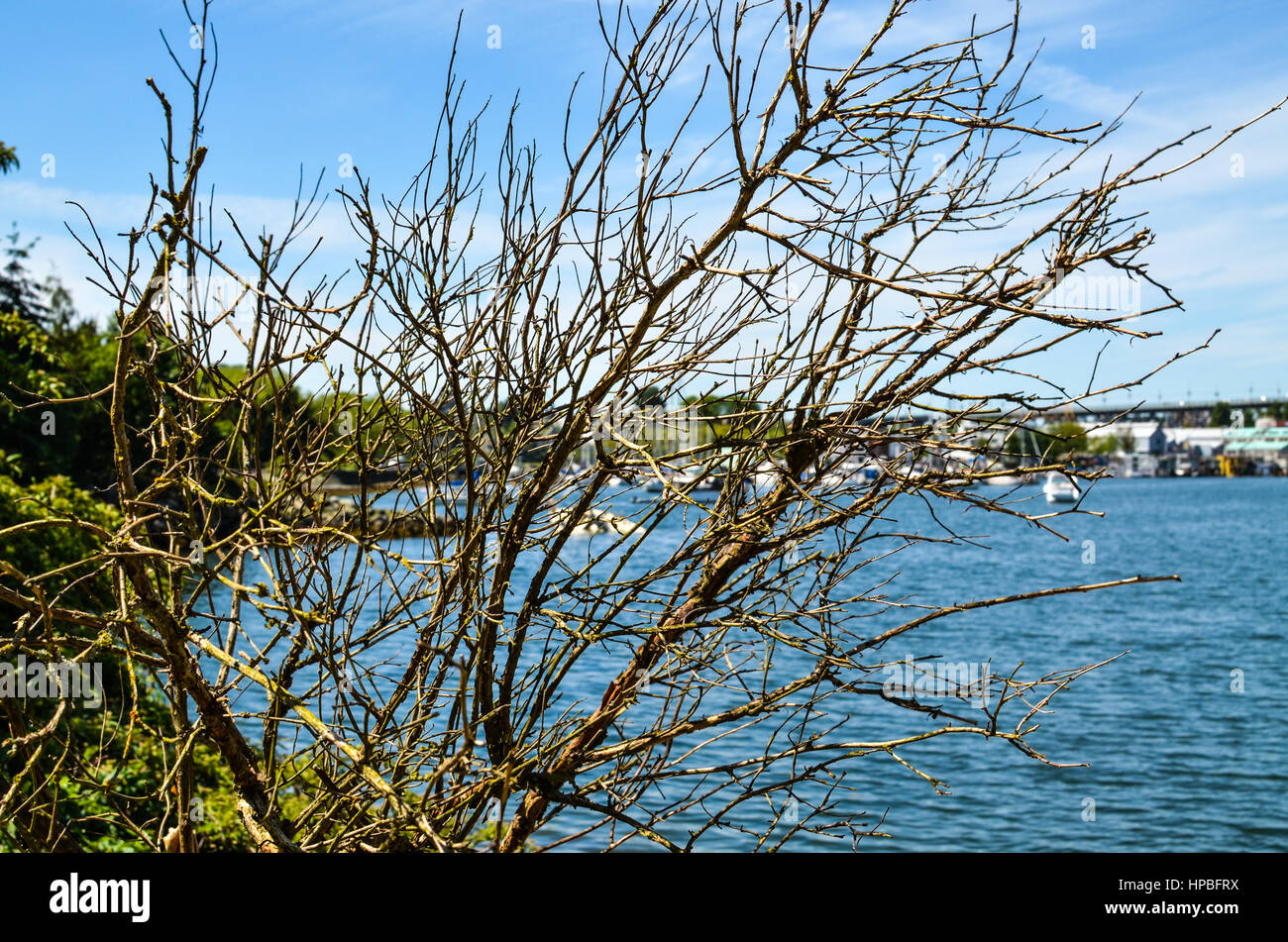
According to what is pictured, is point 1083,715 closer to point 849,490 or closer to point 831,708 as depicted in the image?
point 831,708

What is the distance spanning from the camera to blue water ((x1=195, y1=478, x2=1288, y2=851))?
46.3 feet

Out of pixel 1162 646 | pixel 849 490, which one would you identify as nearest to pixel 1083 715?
pixel 1162 646

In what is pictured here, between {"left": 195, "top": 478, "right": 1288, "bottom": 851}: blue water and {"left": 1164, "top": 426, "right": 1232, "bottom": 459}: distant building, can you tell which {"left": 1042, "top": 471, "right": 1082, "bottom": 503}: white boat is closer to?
{"left": 195, "top": 478, "right": 1288, "bottom": 851}: blue water

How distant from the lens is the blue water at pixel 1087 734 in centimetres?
1412

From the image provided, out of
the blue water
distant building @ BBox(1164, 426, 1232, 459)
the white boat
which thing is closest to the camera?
the white boat

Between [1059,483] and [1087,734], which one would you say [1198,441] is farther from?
[1059,483]

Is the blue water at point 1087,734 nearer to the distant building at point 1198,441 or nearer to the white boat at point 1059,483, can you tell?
the white boat at point 1059,483

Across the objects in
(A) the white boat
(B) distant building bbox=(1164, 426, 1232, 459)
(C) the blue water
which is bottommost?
(C) the blue water

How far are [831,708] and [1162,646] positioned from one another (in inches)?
596

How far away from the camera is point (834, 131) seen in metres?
2.84

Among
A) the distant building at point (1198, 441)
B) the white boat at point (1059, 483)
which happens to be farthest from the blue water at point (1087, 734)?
the distant building at point (1198, 441)

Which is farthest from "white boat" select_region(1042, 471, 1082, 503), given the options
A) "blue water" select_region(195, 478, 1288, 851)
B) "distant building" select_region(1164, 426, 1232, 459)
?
"distant building" select_region(1164, 426, 1232, 459)

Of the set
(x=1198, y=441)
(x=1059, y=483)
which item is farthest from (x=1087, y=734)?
(x=1198, y=441)
